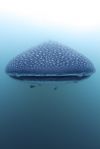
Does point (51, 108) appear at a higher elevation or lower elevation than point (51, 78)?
lower

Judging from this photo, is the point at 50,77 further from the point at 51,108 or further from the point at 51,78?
the point at 51,108

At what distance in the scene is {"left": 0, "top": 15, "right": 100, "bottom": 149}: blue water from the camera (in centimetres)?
137

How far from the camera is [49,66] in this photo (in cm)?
91

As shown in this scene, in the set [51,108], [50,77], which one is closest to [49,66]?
[50,77]

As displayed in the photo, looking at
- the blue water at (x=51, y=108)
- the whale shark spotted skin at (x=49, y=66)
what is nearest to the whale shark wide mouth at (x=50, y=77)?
the whale shark spotted skin at (x=49, y=66)

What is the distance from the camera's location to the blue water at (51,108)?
1.37 meters

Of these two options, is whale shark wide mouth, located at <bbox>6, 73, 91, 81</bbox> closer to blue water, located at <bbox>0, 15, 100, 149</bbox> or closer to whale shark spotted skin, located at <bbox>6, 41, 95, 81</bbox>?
whale shark spotted skin, located at <bbox>6, 41, 95, 81</bbox>

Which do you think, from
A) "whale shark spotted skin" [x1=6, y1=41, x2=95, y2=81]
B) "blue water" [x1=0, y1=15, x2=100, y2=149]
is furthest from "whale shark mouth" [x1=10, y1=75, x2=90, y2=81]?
"blue water" [x1=0, y1=15, x2=100, y2=149]

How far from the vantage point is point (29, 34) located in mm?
1353

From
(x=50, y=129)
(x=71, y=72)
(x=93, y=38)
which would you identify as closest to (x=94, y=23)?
(x=93, y=38)

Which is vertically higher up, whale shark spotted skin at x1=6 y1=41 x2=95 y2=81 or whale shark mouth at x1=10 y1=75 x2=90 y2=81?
whale shark spotted skin at x1=6 y1=41 x2=95 y2=81

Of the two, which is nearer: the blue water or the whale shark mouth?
the whale shark mouth

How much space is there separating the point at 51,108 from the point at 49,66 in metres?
0.66

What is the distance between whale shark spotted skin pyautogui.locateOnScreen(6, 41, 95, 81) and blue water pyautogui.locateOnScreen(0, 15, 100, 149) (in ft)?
1.18
